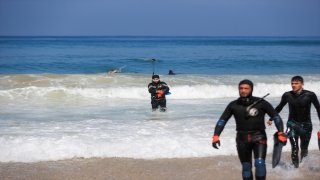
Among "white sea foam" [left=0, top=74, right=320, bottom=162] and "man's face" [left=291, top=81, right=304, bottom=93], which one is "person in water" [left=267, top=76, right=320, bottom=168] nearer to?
"man's face" [left=291, top=81, right=304, bottom=93]

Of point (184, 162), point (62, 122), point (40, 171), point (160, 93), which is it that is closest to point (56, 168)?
point (40, 171)

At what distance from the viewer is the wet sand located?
7141 mm

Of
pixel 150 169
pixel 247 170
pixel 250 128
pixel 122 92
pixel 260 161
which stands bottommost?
pixel 150 169

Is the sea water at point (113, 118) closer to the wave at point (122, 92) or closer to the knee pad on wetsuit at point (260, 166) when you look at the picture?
the wave at point (122, 92)

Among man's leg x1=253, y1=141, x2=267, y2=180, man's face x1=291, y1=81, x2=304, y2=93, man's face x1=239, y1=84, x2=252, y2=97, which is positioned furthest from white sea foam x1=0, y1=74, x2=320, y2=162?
man's face x1=239, y1=84, x2=252, y2=97

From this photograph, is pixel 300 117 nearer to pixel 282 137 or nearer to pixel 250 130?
pixel 282 137

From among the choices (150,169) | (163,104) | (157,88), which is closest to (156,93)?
(157,88)

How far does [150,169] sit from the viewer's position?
7.54m

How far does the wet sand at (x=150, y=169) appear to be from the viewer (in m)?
7.14

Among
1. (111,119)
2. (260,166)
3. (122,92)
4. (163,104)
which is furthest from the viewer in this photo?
(122,92)

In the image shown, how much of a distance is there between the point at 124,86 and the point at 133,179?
1270cm

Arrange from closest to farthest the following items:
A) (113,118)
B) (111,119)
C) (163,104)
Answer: (111,119)
(113,118)
(163,104)

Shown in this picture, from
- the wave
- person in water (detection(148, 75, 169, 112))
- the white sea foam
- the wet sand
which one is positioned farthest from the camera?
the wave

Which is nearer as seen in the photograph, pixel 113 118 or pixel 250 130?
pixel 250 130
